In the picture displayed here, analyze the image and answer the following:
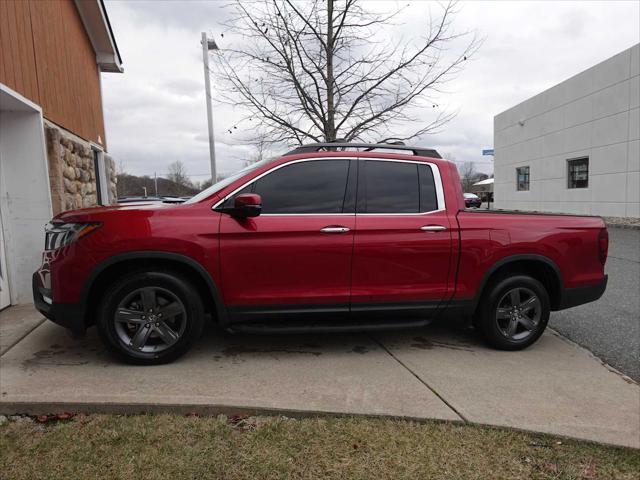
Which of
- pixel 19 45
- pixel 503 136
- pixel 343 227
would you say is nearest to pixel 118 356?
pixel 343 227

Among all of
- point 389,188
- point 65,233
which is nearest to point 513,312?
point 389,188

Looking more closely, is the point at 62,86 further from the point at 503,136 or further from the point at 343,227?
the point at 503,136

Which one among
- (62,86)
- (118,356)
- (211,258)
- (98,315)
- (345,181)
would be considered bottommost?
(118,356)

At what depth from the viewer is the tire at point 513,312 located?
437 centimetres

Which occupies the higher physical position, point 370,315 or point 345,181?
point 345,181

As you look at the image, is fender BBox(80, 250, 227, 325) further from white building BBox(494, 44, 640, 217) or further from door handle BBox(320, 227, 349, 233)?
white building BBox(494, 44, 640, 217)

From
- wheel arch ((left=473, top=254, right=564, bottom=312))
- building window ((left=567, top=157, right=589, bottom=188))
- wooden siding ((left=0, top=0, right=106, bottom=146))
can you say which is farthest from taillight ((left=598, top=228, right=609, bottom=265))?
building window ((left=567, top=157, right=589, bottom=188))

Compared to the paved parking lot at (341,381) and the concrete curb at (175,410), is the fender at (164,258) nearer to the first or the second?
the paved parking lot at (341,381)

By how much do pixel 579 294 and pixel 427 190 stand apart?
1864 mm

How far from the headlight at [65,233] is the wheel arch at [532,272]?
11.4 ft

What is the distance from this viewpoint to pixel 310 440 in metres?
2.85

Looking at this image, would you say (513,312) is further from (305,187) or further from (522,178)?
(522,178)

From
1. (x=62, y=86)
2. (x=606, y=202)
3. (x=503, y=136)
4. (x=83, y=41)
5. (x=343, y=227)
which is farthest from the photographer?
(x=503, y=136)

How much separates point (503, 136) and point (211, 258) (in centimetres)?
2761
